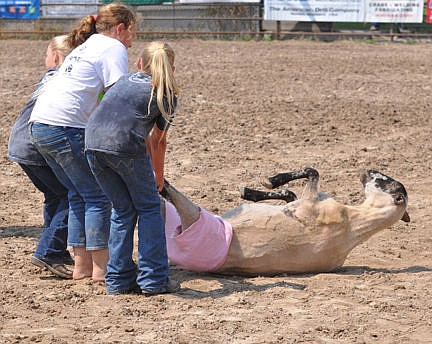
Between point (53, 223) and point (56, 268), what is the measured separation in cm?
33

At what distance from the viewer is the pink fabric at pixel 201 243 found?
5.63 meters

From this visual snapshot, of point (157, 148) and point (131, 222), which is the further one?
point (157, 148)

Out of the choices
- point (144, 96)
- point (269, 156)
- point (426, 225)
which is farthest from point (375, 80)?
point (144, 96)

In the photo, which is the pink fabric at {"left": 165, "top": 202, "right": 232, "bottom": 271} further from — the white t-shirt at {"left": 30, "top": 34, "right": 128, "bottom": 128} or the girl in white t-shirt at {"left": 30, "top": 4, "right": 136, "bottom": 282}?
the white t-shirt at {"left": 30, "top": 34, "right": 128, "bottom": 128}

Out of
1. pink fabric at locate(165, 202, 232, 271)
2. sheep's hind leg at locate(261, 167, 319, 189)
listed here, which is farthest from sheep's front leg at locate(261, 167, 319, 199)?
pink fabric at locate(165, 202, 232, 271)

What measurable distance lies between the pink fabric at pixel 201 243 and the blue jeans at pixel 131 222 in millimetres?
318

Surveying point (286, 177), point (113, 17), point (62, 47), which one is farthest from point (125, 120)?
point (286, 177)

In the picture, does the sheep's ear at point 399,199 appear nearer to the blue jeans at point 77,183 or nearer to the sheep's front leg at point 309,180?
the sheep's front leg at point 309,180

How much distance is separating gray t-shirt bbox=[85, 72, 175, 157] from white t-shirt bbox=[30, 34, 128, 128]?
0.21m

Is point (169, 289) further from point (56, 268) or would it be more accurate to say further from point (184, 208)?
point (56, 268)

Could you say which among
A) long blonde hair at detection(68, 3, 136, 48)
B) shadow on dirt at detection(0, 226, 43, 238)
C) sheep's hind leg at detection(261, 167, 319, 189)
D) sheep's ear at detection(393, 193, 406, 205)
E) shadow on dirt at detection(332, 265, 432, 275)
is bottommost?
shadow on dirt at detection(0, 226, 43, 238)

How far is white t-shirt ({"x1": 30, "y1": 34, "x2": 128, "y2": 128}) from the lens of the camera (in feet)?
17.4

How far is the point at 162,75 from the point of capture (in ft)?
16.5

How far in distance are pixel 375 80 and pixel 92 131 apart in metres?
9.39
